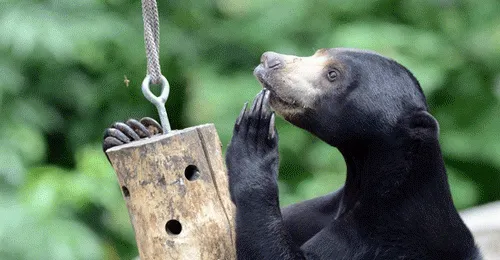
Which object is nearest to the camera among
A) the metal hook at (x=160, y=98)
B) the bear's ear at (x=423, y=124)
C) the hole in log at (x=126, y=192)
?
the metal hook at (x=160, y=98)

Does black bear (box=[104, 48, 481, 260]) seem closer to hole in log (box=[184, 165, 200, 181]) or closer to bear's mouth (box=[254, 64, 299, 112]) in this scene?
bear's mouth (box=[254, 64, 299, 112])

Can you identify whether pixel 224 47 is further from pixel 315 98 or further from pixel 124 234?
pixel 315 98

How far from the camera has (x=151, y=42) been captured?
137 inches

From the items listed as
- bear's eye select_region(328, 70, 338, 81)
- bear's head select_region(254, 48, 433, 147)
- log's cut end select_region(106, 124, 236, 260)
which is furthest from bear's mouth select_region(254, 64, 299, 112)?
log's cut end select_region(106, 124, 236, 260)

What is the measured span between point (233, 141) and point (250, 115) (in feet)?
0.39

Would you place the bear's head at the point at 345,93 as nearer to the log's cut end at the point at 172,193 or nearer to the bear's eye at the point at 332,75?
the bear's eye at the point at 332,75

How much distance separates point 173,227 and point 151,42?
0.65 metres

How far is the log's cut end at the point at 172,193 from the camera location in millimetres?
3361

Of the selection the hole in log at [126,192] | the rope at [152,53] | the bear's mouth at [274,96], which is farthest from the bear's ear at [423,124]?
the hole in log at [126,192]

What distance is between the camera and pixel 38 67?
798 cm

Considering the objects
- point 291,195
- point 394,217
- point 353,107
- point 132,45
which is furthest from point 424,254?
point 132,45

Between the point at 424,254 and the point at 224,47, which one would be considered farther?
the point at 224,47

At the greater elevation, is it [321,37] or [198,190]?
Result: [321,37]

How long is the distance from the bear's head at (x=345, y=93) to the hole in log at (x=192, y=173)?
52 centimetres
